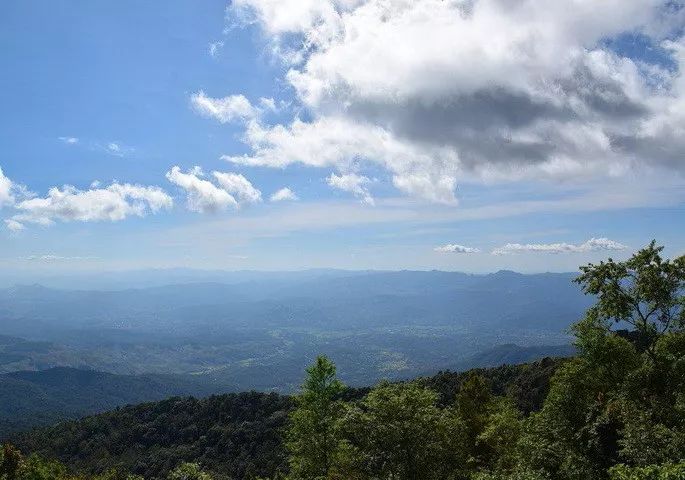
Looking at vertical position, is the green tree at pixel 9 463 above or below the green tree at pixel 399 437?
below

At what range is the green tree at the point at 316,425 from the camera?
37.9 metres

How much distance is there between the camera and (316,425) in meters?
39.7

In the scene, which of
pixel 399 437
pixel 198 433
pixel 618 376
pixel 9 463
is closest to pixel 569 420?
pixel 618 376

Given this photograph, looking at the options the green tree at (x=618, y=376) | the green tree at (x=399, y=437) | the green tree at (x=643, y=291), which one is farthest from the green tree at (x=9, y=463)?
the green tree at (x=643, y=291)

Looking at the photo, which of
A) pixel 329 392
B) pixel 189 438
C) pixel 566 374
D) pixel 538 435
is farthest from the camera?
pixel 189 438

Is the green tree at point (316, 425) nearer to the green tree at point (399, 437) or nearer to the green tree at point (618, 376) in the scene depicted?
the green tree at point (399, 437)

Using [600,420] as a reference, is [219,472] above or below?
below

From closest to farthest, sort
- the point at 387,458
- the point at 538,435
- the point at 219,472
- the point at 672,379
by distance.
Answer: the point at 387,458 < the point at 672,379 < the point at 538,435 < the point at 219,472

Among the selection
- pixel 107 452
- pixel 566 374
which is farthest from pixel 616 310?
pixel 107 452

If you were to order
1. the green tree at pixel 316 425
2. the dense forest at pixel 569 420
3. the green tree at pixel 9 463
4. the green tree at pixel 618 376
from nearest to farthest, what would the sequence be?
the dense forest at pixel 569 420 < the green tree at pixel 618 376 < the green tree at pixel 316 425 < the green tree at pixel 9 463

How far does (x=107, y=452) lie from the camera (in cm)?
15200

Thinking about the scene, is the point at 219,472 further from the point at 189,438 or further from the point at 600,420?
the point at 600,420

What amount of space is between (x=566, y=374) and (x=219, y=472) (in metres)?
107

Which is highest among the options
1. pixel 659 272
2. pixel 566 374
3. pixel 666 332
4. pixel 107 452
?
pixel 659 272
